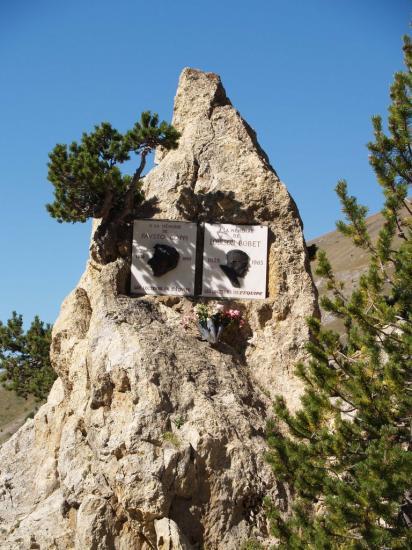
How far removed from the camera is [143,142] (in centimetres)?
1466

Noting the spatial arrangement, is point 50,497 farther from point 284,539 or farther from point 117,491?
point 284,539

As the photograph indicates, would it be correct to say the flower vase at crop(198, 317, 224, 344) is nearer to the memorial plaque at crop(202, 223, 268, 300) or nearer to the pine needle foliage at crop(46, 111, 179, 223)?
the memorial plaque at crop(202, 223, 268, 300)

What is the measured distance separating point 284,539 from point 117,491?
2.99 m

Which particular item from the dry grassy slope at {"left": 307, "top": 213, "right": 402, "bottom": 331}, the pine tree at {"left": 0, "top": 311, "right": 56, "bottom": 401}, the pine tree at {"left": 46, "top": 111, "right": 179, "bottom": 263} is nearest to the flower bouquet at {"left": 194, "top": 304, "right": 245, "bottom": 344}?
the pine tree at {"left": 46, "top": 111, "right": 179, "bottom": 263}

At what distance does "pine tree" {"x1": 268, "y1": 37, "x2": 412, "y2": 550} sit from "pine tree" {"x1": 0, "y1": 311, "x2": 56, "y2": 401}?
1567 centimetres

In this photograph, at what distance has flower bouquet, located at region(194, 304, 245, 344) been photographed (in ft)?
44.7

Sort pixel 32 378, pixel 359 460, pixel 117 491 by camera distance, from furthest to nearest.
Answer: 1. pixel 32 378
2. pixel 117 491
3. pixel 359 460

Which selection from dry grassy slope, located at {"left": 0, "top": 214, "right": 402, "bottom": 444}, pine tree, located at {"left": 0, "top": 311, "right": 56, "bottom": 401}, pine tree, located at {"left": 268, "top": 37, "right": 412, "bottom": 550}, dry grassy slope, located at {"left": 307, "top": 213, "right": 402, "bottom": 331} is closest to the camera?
pine tree, located at {"left": 268, "top": 37, "right": 412, "bottom": 550}

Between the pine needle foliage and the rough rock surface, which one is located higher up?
the pine needle foliage

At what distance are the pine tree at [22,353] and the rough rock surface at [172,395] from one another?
29.2 feet

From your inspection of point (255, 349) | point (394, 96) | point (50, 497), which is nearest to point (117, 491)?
point (50, 497)

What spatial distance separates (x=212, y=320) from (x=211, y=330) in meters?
0.22

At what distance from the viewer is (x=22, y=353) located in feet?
83.8

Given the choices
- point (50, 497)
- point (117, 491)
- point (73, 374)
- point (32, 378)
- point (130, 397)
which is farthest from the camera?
point (32, 378)
